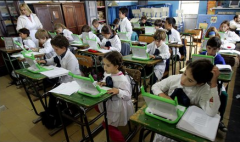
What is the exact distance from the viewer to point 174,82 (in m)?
1.25

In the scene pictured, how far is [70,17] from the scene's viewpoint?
17.7 ft

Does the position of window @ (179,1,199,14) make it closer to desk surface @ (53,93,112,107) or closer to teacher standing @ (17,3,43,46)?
teacher standing @ (17,3,43,46)

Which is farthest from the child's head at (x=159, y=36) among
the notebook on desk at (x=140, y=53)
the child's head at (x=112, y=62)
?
the child's head at (x=112, y=62)

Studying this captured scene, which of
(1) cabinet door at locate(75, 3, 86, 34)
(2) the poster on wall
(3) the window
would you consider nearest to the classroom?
(1) cabinet door at locate(75, 3, 86, 34)

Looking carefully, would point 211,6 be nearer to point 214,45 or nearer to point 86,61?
point 214,45

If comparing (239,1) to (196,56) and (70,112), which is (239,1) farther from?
(70,112)

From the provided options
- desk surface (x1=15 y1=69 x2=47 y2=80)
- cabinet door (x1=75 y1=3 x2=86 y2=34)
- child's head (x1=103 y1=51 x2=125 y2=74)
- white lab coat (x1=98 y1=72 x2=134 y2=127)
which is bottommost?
white lab coat (x1=98 y1=72 x2=134 y2=127)

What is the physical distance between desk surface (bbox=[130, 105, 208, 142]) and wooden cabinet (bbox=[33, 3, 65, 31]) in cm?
472

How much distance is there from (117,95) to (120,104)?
0.46 feet

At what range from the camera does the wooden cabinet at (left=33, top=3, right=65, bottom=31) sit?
15.0 ft

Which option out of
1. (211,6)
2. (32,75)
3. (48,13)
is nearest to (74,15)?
(48,13)

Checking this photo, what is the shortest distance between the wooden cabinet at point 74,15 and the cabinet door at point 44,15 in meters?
0.59

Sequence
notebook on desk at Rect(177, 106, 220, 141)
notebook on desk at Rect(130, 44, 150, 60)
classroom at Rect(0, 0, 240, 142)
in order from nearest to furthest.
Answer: notebook on desk at Rect(177, 106, 220, 141) → classroom at Rect(0, 0, 240, 142) → notebook on desk at Rect(130, 44, 150, 60)

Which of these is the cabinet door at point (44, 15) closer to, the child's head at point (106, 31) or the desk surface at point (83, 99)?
the child's head at point (106, 31)
